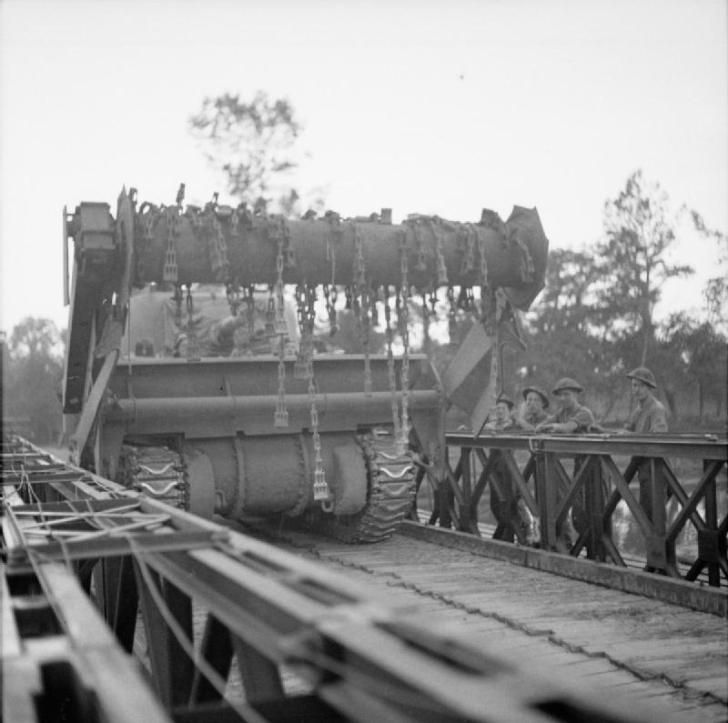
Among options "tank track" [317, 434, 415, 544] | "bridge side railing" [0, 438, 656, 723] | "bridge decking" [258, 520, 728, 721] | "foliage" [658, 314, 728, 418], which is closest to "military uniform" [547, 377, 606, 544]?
"bridge decking" [258, 520, 728, 721]

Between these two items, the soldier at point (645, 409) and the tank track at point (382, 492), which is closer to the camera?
the soldier at point (645, 409)

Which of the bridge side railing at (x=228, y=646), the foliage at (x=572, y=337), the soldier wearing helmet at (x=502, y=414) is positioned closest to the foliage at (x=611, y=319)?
the foliage at (x=572, y=337)

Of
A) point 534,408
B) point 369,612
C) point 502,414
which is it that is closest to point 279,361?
point 534,408

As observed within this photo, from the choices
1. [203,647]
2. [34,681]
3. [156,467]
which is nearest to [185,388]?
[156,467]

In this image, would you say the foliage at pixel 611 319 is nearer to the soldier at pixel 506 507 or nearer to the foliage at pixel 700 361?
the foliage at pixel 700 361

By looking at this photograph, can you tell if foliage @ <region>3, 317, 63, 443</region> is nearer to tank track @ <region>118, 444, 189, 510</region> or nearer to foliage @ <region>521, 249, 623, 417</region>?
foliage @ <region>521, 249, 623, 417</region>

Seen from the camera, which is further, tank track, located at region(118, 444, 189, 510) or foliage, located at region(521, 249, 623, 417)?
foliage, located at region(521, 249, 623, 417)

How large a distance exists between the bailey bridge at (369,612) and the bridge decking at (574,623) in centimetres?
2

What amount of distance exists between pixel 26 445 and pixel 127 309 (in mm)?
3018

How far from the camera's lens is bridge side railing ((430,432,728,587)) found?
6.98 metres

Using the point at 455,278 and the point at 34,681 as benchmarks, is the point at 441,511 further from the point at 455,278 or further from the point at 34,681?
the point at 34,681

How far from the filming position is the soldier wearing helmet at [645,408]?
9102 mm

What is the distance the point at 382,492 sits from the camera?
30.8 ft

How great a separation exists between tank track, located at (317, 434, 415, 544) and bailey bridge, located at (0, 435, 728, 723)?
207 mm
